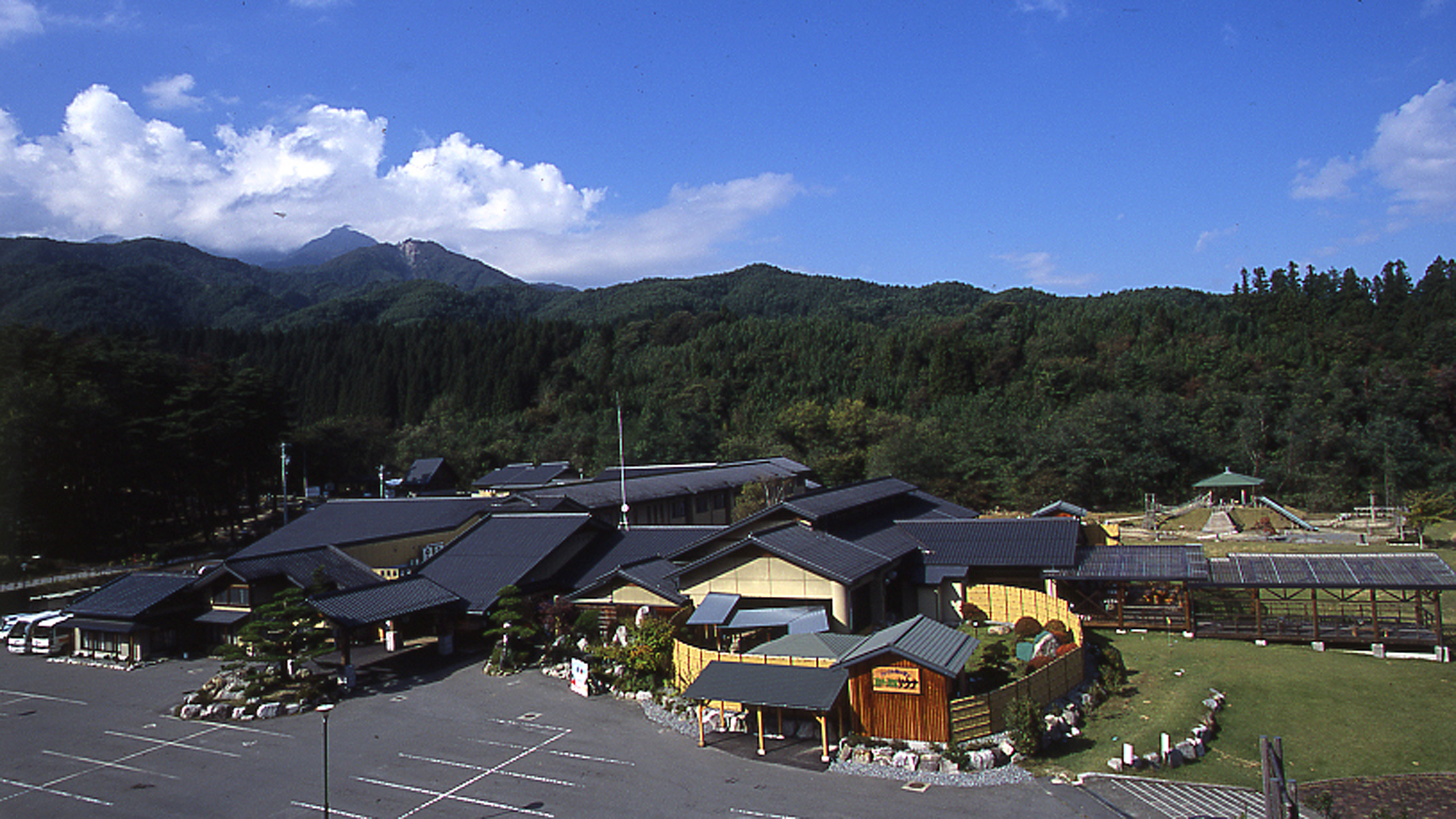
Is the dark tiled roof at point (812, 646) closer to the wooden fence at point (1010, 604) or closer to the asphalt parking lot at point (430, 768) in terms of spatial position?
the asphalt parking lot at point (430, 768)

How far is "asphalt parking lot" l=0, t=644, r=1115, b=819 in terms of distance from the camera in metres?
12.9

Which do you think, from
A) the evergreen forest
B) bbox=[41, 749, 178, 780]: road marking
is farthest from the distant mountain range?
bbox=[41, 749, 178, 780]: road marking

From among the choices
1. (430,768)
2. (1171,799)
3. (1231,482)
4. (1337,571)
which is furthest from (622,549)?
(1231,482)

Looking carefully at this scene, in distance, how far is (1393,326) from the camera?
63.3 metres

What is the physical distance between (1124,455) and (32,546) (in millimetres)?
57370

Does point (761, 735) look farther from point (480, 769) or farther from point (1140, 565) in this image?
point (1140, 565)

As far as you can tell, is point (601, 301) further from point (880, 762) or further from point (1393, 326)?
point (880, 762)

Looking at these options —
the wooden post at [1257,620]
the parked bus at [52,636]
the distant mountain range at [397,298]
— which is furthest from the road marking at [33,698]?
the distant mountain range at [397,298]

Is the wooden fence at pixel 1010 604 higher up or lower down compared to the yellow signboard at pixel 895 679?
lower down

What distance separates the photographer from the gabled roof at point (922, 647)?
14680 mm

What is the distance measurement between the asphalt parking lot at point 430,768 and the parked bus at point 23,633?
24.8 ft

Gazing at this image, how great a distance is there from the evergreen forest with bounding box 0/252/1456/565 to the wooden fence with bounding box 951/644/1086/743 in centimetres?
3510

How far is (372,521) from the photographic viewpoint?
111ft

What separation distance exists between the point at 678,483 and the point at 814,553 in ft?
66.7
